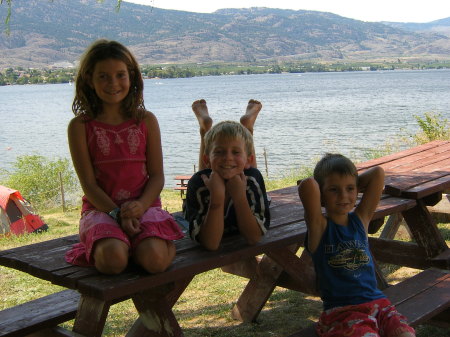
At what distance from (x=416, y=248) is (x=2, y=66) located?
111106 millimetres

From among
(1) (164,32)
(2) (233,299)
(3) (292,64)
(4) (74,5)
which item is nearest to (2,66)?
(4) (74,5)

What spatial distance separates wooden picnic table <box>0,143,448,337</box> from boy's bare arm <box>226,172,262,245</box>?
0.06 m

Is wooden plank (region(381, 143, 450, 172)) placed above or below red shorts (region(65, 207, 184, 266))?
below

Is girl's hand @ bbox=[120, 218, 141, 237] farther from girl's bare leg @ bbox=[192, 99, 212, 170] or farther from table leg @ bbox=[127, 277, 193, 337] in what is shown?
girl's bare leg @ bbox=[192, 99, 212, 170]

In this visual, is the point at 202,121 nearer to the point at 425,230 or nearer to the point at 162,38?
the point at 425,230

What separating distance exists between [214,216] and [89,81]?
984mm

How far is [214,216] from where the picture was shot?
2.61 m

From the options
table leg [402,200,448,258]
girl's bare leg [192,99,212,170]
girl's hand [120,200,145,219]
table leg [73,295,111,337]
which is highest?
girl's bare leg [192,99,212,170]

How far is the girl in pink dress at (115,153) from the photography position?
259 cm

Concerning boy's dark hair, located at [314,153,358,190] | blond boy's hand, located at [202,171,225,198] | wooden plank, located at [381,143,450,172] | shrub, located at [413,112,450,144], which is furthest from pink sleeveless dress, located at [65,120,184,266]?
shrub, located at [413,112,450,144]

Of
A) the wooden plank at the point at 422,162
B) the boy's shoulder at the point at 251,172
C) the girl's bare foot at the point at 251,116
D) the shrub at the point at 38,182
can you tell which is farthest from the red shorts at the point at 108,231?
the shrub at the point at 38,182

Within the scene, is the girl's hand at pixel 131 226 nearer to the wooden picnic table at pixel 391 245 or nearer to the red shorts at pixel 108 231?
the red shorts at pixel 108 231

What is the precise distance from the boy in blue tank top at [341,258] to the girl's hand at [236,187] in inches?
10.6

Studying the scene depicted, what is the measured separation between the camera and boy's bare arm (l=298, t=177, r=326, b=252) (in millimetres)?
2590
